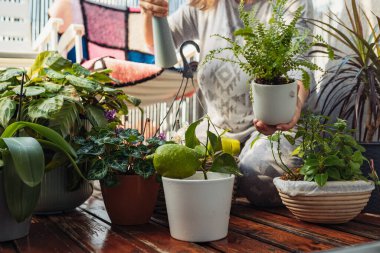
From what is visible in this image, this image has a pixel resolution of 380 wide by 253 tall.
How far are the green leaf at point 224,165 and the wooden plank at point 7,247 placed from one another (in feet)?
1.45

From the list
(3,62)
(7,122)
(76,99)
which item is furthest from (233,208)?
(3,62)

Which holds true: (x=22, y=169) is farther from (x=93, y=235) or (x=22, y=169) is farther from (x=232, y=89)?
(x=232, y=89)

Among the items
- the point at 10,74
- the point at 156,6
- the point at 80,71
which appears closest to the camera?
the point at 10,74

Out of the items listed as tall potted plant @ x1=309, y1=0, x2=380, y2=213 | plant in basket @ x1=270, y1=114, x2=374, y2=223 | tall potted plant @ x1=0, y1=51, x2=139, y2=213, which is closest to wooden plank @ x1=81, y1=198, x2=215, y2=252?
tall potted plant @ x1=0, y1=51, x2=139, y2=213

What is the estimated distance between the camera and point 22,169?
0.78 meters

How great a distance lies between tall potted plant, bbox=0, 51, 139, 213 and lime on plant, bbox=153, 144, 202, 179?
0.90 feet

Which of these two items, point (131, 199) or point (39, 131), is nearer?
point (39, 131)

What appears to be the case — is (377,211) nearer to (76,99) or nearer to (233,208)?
(233,208)

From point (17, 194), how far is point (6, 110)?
0.78ft

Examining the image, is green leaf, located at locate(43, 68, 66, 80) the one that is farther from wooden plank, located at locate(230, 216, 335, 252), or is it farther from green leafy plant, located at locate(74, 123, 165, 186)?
wooden plank, located at locate(230, 216, 335, 252)

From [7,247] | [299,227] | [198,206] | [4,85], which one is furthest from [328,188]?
[4,85]

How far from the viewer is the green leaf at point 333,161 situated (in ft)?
3.44

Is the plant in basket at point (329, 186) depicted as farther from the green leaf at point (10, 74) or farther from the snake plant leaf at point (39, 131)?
the green leaf at point (10, 74)

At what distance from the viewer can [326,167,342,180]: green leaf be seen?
1.05m
